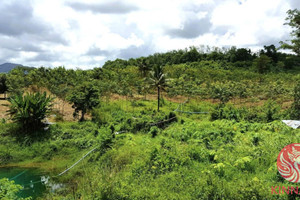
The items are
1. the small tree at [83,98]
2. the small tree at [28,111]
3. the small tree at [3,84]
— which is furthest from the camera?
the small tree at [3,84]

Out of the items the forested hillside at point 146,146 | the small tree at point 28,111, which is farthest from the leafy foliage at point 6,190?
the small tree at point 28,111

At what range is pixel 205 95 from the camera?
28.6m

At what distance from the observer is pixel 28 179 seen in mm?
9914

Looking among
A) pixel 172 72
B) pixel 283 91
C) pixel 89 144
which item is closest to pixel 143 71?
pixel 172 72

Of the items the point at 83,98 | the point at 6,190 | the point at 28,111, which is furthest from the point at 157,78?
the point at 6,190

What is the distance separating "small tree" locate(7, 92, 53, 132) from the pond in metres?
3.52

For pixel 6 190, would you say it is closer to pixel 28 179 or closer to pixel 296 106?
pixel 28 179

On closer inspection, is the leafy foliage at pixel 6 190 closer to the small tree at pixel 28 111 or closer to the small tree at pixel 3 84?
the small tree at pixel 28 111

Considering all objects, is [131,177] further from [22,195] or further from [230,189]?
[22,195]

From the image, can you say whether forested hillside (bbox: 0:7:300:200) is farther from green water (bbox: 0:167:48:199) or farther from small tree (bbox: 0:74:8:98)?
green water (bbox: 0:167:48:199)

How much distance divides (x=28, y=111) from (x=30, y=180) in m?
5.54

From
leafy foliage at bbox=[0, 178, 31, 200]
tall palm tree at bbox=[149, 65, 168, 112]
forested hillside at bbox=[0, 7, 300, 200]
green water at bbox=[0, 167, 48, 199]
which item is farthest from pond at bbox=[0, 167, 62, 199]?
tall palm tree at bbox=[149, 65, 168, 112]

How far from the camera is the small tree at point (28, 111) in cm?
1355

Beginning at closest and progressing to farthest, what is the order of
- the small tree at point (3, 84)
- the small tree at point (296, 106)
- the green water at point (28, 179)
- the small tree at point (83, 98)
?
the green water at point (28, 179), the small tree at point (296, 106), the small tree at point (83, 98), the small tree at point (3, 84)
